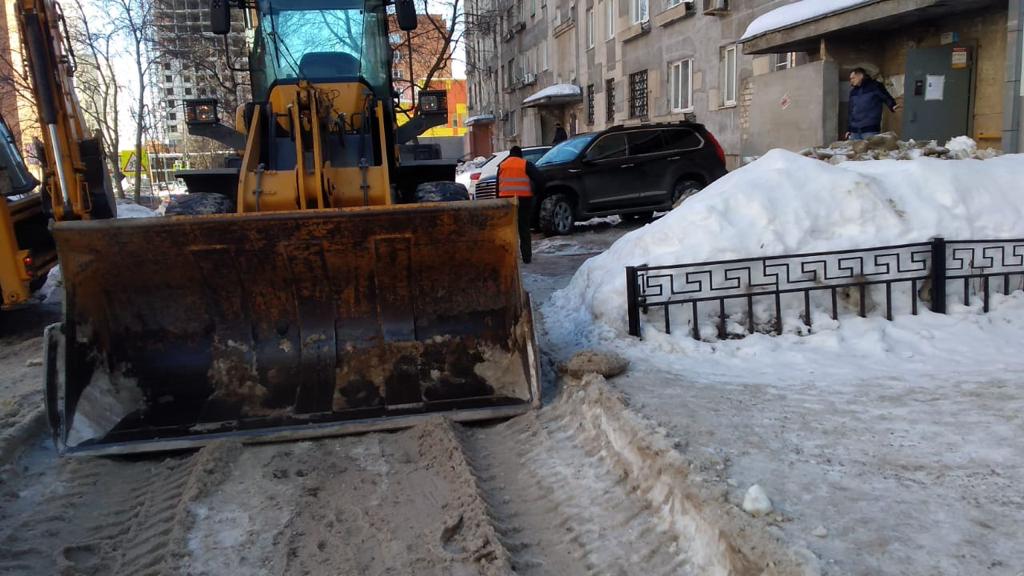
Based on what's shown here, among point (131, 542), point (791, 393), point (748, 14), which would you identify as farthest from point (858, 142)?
point (748, 14)

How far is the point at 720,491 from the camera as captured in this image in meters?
3.37

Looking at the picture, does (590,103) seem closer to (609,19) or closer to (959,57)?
(609,19)

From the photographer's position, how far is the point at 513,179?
1123cm

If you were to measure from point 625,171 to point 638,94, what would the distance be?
40.6ft

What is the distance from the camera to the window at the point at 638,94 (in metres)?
25.4

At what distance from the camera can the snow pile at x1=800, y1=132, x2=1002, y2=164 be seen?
8711mm

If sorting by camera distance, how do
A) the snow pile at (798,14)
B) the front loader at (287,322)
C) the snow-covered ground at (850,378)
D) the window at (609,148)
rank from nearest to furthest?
the snow-covered ground at (850,378), the front loader at (287,322), the snow pile at (798,14), the window at (609,148)

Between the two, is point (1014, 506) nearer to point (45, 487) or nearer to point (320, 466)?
point (320, 466)

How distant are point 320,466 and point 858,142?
788 cm

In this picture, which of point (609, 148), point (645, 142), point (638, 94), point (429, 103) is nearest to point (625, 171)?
point (609, 148)

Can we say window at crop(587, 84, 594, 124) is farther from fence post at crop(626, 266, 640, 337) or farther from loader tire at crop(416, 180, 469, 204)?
fence post at crop(626, 266, 640, 337)

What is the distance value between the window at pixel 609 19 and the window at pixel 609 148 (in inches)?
562

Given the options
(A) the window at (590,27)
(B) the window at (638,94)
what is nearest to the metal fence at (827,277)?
(B) the window at (638,94)

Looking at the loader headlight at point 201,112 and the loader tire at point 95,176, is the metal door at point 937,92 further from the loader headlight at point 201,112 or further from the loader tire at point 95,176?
the loader tire at point 95,176
